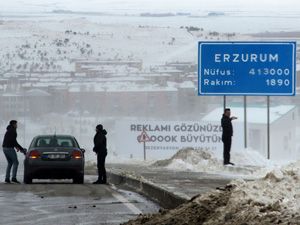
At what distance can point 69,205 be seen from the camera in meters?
15.6

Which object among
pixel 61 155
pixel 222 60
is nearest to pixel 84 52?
pixel 222 60

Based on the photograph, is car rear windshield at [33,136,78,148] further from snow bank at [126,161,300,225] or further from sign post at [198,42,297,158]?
snow bank at [126,161,300,225]

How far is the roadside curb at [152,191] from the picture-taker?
14.9 m

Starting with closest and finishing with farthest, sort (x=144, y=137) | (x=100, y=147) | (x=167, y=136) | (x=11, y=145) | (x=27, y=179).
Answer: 1. (x=100, y=147)
2. (x=27, y=179)
3. (x=11, y=145)
4. (x=144, y=137)
5. (x=167, y=136)

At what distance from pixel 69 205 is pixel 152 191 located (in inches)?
106

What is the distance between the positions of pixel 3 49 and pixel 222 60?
51072mm

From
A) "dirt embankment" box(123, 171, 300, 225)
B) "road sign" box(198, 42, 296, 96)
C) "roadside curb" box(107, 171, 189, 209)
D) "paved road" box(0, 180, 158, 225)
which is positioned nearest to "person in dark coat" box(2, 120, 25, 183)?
"roadside curb" box(107, 171, 189, 209)

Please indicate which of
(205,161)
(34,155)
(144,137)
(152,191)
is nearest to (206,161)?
(205,161)

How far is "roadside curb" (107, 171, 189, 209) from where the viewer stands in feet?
49.0

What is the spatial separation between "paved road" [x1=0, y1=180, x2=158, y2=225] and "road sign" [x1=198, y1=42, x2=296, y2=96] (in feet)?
43.2

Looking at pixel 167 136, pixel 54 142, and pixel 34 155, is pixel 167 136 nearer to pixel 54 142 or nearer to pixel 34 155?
pixel 54 142

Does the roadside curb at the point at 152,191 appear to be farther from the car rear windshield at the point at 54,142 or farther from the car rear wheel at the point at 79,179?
the car rear windshield at the point at 54,142

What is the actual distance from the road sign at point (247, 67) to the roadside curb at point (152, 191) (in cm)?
848

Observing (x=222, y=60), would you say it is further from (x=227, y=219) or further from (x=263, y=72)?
(x=227, y=219)
